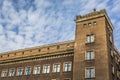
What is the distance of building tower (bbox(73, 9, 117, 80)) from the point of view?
3467 centimetres

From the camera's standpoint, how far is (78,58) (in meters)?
37.4

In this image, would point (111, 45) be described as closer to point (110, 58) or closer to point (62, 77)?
point (110, 58)

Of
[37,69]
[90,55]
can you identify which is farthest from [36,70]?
[90,55]

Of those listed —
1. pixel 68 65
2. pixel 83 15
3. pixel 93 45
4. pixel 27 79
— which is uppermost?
pixel 83 15

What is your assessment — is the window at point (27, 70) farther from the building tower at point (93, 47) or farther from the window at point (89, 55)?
the window at point (89, 55)

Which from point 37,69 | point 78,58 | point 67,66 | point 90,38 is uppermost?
point 90,38

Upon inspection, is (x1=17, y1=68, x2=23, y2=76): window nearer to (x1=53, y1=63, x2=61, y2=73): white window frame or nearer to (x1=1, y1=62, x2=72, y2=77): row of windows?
(x1=1, y1=62, x2=72, y2=77): row of windows

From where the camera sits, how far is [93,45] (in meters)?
36.9

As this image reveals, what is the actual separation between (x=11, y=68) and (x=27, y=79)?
19.6 feet

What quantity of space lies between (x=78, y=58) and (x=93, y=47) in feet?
10.9

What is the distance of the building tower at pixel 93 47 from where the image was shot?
3467 cm

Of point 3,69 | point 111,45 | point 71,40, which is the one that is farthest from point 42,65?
Answer: point 111,45

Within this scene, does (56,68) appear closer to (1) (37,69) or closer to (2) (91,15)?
(1) (37,69)

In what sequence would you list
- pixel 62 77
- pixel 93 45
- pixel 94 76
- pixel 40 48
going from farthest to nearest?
pixel 40 48 → pixel 62 77 → pixel 93 45 → pixel 94 76
